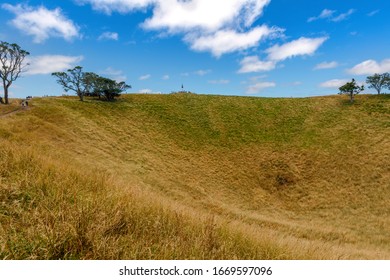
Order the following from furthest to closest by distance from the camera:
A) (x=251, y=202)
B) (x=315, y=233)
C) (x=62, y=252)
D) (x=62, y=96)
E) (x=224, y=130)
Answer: (x=62, y=96) → (x=224, y=130) → (x=251, y=202) → (x=315, y=233) → (x=62, y=252)

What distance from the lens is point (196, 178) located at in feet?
105

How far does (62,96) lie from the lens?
48.6 metres

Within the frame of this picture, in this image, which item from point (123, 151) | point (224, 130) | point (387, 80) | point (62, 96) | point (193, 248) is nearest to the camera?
point (193, 248)

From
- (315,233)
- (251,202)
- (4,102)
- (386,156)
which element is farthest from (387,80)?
(4,102)

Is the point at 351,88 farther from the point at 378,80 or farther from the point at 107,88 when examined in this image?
the point at 107,88

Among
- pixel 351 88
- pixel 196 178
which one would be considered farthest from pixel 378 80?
pixel 196 178

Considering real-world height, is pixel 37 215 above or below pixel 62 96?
below

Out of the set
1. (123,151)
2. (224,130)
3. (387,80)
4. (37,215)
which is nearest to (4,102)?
(123,151)

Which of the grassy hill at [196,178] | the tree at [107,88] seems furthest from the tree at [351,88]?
the tree at [107,88]

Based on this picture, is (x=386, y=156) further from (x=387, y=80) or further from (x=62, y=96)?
(x=62, y=96)

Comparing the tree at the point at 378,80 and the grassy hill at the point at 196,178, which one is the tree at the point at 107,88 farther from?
the tree at the point at 378,80

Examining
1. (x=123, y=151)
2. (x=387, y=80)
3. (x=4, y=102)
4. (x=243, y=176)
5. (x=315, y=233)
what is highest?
(x=387, y=80)

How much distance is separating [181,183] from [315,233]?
15091 mm

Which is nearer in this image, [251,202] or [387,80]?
[251,202]
